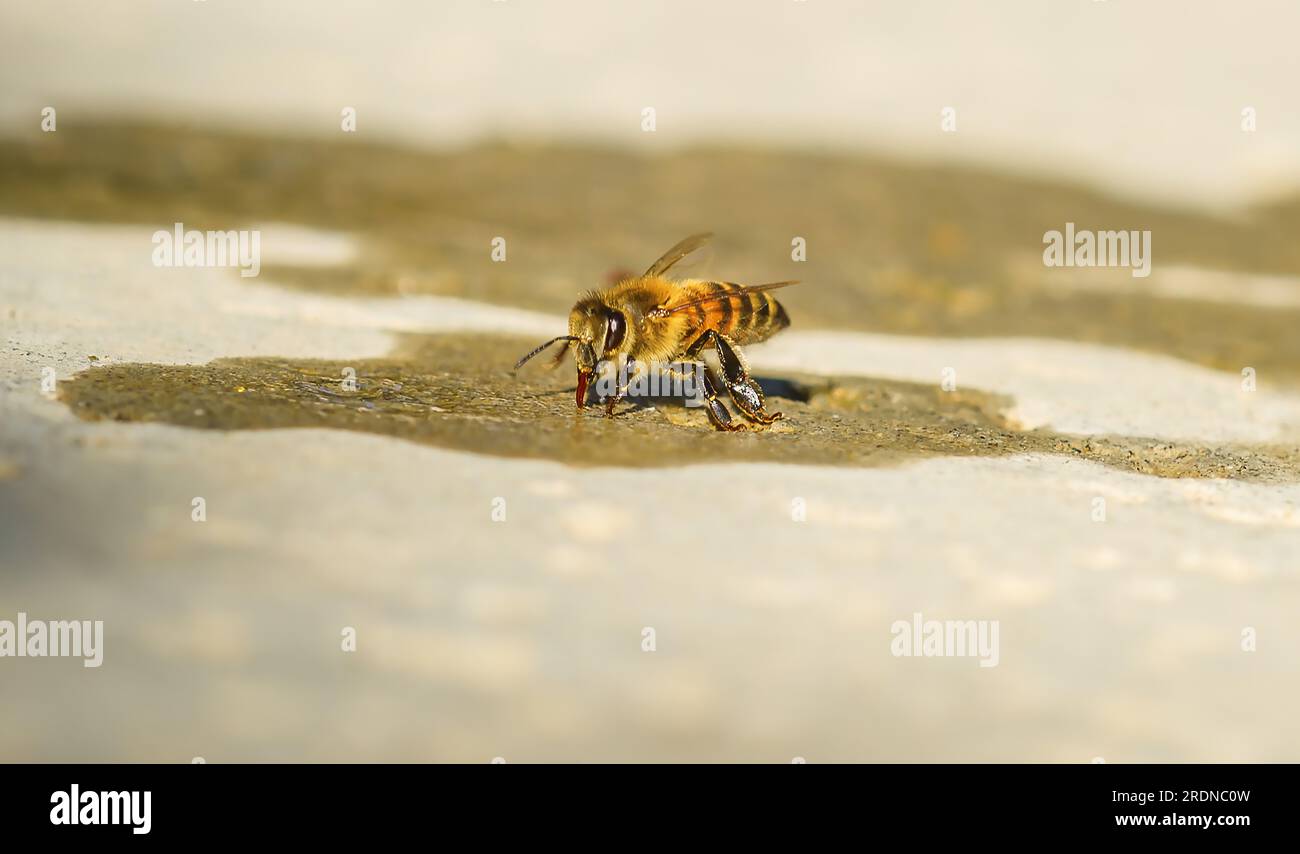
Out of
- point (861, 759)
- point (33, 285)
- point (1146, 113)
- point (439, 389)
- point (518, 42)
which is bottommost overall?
point (861, 759)

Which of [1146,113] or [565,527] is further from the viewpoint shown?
[1146,113]

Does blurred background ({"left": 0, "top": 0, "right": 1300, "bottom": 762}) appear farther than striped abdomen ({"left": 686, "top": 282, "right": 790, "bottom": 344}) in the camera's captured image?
No

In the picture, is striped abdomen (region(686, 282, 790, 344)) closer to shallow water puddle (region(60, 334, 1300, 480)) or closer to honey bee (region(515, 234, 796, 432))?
honey bee (region(515, 234, 796, 432))

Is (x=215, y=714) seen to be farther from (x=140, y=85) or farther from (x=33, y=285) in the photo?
(x=140, y=85)

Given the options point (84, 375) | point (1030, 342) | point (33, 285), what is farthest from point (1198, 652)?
point (33, 285)

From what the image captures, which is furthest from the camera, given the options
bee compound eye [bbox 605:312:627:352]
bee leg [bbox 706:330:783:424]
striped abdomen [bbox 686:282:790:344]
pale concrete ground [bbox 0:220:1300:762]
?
striped abdomen [bbox 686:282:790:344]

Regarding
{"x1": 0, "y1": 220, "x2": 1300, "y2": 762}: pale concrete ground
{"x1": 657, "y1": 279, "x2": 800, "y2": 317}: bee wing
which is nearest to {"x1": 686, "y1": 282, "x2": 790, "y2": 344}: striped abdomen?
{"x1": 657, "y1": 279, "x2": 800, "y2": 317}: bee wing

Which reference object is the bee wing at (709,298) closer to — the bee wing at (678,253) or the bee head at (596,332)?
the bee head at (596,332)

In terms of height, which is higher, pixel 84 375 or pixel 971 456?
pixel 84 375
